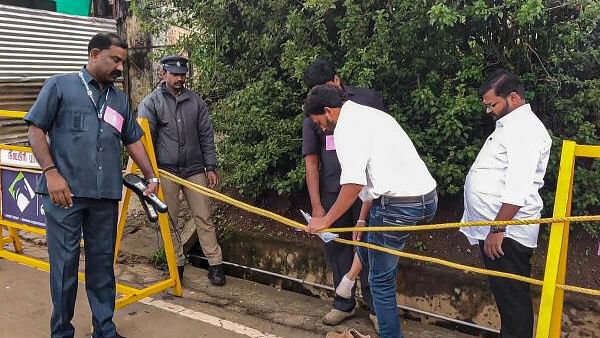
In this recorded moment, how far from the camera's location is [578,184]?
3701 mm

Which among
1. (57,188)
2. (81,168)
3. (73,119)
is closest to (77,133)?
(73,119)

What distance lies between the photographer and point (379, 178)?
2.90m

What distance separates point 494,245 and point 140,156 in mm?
2204

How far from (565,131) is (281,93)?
223 centimetres

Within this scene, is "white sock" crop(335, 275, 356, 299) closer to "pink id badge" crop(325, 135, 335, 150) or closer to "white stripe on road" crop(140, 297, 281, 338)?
"white stripe on road" crop(140, 297, 281, 338)

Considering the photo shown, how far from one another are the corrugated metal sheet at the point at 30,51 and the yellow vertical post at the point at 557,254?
6803mm

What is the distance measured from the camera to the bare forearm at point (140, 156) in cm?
342

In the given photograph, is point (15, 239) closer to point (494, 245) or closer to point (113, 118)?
point (113, 118)

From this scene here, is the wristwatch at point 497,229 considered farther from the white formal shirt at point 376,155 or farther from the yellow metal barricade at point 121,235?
the yellow metal barricade at point 121,235

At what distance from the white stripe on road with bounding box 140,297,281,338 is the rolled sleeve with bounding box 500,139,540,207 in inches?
70.0

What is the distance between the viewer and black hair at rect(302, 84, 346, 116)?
291 cm

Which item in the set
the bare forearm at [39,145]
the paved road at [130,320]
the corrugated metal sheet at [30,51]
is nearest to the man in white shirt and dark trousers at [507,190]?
the paved road at [130,320]

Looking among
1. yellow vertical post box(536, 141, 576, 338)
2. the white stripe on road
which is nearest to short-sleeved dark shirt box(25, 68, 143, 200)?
the white stripe on road

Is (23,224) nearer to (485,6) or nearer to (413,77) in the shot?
(413,77)
